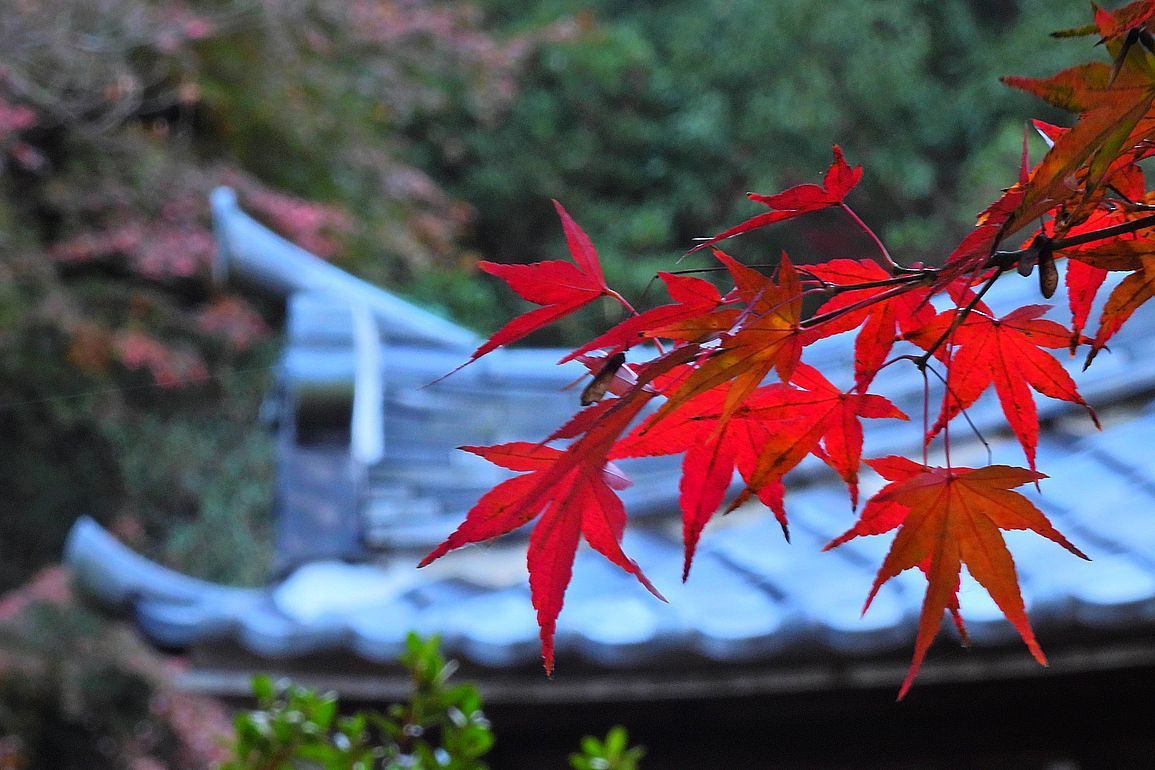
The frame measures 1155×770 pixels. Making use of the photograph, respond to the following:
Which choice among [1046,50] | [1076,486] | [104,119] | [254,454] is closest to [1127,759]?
[1076,486]

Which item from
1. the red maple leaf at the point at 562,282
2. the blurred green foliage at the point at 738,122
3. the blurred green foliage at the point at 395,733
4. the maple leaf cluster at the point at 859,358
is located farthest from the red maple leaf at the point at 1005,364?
the blurred green foliage at the point at 738,122

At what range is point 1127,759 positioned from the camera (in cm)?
105

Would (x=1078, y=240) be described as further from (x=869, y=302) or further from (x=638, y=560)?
(x=638, y=560)

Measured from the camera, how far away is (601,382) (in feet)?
1.04

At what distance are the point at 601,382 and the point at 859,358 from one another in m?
0.11

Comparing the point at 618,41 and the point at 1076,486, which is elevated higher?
the point at 618,41

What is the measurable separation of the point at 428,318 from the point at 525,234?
4.95 meters

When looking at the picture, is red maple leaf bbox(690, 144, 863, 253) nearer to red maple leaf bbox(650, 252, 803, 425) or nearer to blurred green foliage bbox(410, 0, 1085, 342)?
red maple leaf bbox(650, 252, 803, 425)

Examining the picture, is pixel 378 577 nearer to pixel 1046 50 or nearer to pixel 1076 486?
pixel 1076 486

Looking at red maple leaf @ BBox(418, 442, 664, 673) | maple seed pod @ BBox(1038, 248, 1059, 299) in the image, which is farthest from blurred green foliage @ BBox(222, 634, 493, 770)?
maple seed pod @ BBox(1038, 248, 1059, 299)

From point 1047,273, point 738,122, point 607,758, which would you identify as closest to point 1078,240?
point 1047,273

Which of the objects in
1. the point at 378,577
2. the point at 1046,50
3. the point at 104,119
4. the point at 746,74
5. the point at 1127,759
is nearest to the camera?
the point at 1127,759

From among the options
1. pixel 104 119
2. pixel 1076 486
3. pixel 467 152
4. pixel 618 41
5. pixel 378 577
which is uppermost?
pixel 618 41

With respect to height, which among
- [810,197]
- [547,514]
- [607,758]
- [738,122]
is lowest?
[607,758]
